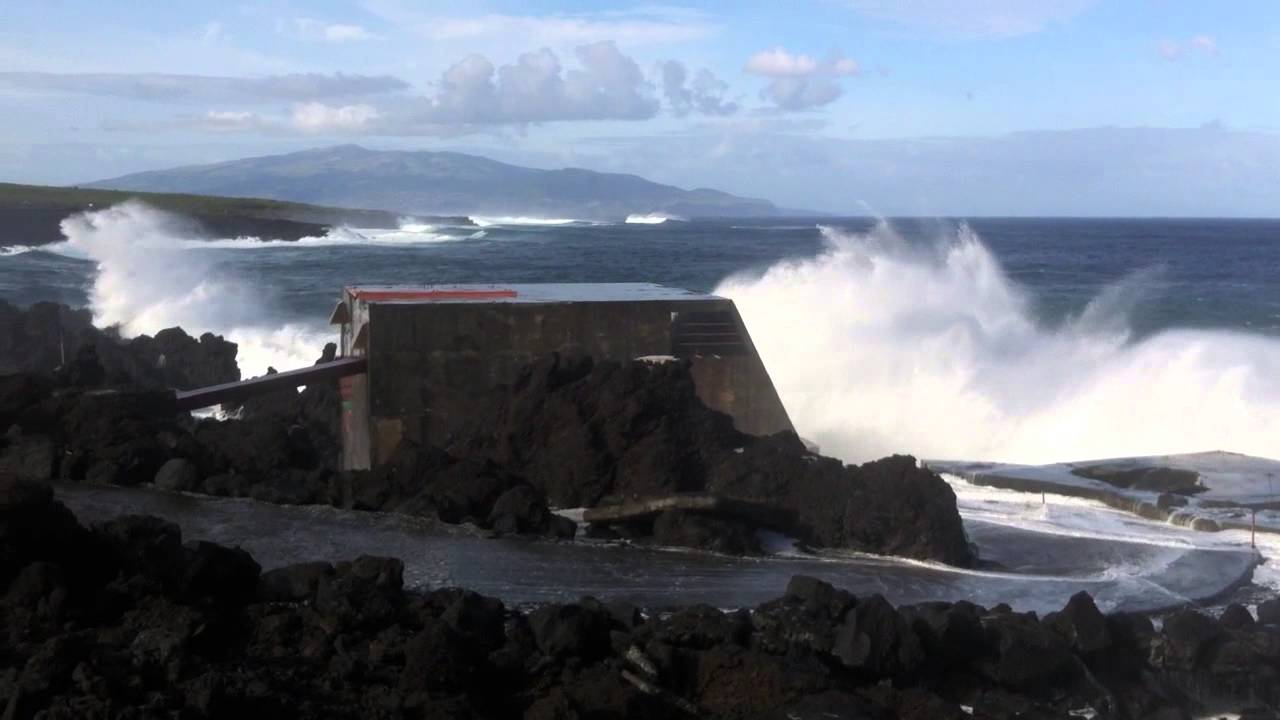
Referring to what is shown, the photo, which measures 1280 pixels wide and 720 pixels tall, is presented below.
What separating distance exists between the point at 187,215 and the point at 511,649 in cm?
6174

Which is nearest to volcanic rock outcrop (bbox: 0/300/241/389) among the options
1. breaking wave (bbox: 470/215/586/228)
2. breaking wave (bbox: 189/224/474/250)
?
breaking wave (bbox: 189/224/474/250)

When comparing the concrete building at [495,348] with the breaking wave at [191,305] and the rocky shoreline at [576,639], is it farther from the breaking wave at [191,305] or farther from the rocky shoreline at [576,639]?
the breaking wave at [191,305]

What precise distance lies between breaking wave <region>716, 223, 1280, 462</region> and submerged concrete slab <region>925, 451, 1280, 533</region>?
2498mm

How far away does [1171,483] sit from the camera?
13156 mm

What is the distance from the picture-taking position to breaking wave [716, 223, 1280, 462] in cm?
1712

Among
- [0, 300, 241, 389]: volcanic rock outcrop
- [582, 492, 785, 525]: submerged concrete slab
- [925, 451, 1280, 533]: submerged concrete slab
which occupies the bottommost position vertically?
[925, 451, 1280, 533]: submerged concrete slab

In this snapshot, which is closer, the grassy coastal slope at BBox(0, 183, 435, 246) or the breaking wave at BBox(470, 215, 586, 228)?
the grassy coastal slope at BBox(0, 183, 435, 246)

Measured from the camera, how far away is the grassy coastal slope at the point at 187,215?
56531 millimetres

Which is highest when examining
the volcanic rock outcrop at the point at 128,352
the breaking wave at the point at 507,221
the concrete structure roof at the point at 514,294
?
the breaking wave at the point at 507,221

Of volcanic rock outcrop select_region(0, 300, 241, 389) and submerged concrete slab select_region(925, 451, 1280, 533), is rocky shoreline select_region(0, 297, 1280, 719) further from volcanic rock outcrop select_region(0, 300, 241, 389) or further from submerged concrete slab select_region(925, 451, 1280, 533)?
volcanic rock outcrop select_region(0, 300, 241, 389)

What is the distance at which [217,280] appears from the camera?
33188 mm

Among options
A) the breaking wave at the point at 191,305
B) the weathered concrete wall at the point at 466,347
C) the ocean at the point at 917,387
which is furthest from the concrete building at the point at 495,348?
the breaking wave at the point at 191,305

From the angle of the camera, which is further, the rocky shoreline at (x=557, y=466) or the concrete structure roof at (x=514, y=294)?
the concrete structure roof at (x=514, y=294)

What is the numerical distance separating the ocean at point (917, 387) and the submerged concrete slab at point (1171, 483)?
29 centimetres
